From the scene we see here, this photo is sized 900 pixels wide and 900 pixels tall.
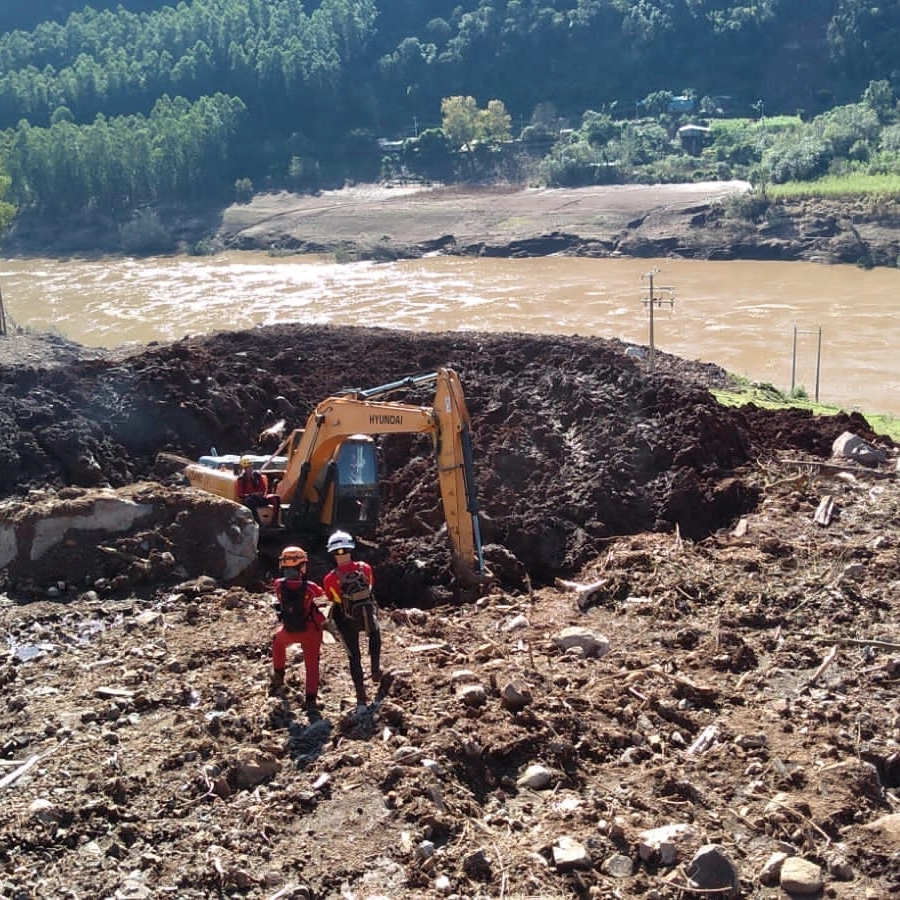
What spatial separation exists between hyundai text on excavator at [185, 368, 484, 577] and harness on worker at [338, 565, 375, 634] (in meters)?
2.65

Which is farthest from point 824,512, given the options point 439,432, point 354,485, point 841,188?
point 841,188

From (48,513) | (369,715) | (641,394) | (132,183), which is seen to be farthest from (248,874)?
(132,183)

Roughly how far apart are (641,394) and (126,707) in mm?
9631

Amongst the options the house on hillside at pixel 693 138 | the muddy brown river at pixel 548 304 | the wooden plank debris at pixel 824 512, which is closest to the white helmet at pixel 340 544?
the wooden plank debris at pixel 824 512

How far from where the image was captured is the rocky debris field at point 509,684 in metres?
6.38

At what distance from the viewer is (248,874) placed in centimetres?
616

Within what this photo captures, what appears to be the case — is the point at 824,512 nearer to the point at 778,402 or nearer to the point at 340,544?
the point at 340,544

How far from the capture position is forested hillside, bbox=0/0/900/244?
7375cm

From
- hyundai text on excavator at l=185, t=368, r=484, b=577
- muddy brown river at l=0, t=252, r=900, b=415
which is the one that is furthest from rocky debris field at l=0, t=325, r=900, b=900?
muddy brown river at l=0, t=252, r=900, b=415

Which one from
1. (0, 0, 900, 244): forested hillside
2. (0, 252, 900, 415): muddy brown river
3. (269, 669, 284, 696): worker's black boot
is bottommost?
(0, 252, 900, 415): muddy brown river

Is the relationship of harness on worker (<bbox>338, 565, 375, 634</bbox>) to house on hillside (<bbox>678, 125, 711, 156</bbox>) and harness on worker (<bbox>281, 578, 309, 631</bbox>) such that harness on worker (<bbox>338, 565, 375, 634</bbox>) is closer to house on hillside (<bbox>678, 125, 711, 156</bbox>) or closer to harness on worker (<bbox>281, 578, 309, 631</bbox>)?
harness on worker (<bbox>281, 578, 309, 631</bbox>)

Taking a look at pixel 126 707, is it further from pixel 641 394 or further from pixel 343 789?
pixel 641 394

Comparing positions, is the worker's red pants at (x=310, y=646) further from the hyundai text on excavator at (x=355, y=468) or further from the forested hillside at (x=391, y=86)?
the forested hillside at (x=391, y=86)

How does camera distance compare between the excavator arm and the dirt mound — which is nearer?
the excavator arm
